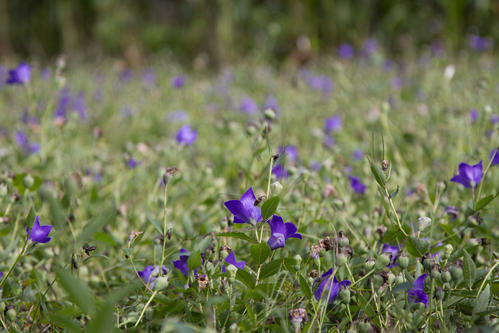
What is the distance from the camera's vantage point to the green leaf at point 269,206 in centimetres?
74

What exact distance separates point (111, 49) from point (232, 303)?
7780 mm

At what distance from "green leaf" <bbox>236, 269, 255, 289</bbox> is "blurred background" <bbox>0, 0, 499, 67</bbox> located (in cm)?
303

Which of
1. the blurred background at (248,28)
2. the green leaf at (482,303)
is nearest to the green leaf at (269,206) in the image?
the green leaf at (482,303)

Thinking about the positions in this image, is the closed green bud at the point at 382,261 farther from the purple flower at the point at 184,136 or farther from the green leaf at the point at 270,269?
the purple flower at the point at 184,136

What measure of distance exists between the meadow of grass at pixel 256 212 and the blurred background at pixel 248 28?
124 cm

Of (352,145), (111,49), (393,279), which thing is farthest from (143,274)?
(111,49)

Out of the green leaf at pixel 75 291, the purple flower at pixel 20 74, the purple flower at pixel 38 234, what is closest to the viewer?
the green leaf at pixel 75 291

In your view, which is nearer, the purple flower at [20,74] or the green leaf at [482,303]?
the green leaf at [482,303]

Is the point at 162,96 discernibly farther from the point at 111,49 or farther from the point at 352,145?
the point at 111,49

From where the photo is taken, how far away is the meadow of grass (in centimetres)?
78

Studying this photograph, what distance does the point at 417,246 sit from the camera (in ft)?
2.65

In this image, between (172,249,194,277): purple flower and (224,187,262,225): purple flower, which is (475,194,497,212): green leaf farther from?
(172,249,194,277): purple flower

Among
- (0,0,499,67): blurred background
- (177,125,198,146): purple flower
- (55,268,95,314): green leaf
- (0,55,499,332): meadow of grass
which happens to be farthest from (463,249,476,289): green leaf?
(0,0,499,67): blurred background

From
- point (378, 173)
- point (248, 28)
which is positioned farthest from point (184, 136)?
point (248, 28)
